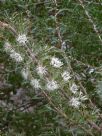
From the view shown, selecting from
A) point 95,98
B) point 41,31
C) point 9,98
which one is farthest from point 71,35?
point 9,98

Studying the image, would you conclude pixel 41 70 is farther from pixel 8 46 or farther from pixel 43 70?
pixel 8 46

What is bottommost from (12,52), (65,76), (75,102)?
(75,102)

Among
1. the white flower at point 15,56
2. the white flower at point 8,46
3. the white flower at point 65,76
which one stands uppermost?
the white flower at point 8,46

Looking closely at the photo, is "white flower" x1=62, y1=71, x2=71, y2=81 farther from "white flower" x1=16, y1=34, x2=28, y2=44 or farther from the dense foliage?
"white flower" x1=16, y1=34, x2=28, y2=44

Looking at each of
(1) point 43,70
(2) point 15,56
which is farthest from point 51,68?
(2) point 15,56

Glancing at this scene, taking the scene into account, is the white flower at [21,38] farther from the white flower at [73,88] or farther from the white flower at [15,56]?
the white flower at [73,88]

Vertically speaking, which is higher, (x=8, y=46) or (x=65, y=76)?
(x=8, y=46)

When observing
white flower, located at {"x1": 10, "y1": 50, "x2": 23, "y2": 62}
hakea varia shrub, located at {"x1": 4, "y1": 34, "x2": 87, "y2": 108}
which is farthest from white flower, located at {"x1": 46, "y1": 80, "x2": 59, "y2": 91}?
white flower, located at {"x1": 10, "y1": 50, "x2": 23, "y2": 62}

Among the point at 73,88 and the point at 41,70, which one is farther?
the point at 73,88

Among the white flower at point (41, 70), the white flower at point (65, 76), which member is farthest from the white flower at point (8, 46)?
the white flower at point (65, 76)

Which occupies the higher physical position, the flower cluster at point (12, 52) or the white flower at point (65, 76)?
the flower cluster at point (12, 52)

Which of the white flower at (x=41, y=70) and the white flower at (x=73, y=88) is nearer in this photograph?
the white flower at (x=41, y=70)
